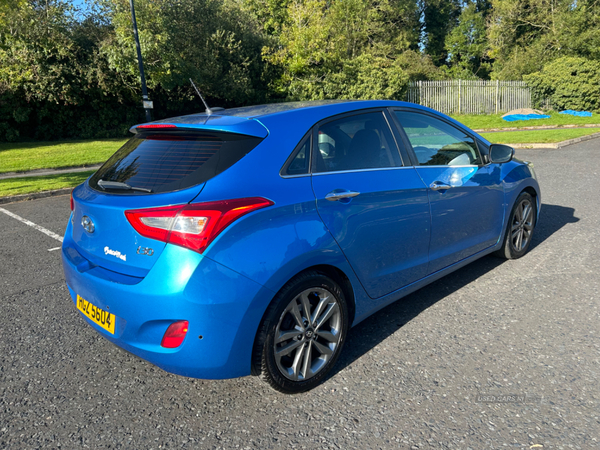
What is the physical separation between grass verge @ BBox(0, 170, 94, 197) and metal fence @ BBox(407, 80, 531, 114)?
73.3 feet

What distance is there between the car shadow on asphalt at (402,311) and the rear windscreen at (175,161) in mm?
1484

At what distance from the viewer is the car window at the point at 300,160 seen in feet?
8.76

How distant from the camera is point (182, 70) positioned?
938 inches

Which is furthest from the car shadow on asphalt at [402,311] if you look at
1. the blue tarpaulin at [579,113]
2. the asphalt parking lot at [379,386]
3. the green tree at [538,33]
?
the green tree at [538,33]

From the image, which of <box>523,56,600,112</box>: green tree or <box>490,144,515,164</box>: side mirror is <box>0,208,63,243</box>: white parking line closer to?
<box>490,144,515,164</box>: side mirror

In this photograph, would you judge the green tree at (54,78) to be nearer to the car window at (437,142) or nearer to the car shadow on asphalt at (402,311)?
the car window at (437,142)

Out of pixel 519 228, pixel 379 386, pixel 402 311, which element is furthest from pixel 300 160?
pixel 519 228

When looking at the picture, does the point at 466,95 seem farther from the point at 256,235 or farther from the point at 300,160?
the point at 256,235

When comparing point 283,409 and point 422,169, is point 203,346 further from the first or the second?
point 422,169

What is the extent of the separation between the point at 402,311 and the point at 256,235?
186cm

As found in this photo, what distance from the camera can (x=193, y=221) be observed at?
229 centimetres

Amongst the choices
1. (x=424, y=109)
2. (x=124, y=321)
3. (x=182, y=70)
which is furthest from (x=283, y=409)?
(x=182, y=70)

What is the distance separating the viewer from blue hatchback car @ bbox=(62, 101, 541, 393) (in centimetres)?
232

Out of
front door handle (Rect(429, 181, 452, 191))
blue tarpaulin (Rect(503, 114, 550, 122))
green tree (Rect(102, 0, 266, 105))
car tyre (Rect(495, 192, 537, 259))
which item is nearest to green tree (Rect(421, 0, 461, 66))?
green tree (Rect(102, 0, 266, 105))
